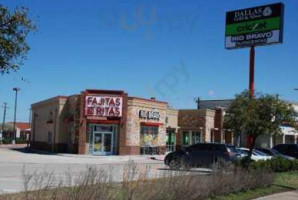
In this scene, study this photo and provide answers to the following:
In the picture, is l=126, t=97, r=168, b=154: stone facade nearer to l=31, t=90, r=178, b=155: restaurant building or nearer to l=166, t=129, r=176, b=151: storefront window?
l=31, t=90, r=178, b=155: restaurant building

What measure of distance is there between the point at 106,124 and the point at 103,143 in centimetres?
180

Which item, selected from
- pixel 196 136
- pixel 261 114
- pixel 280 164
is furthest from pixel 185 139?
pixel 261 114

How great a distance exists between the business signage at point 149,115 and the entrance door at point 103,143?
160 inches

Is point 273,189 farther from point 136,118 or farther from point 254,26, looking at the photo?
point 136,118

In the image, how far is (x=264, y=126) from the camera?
23.3m

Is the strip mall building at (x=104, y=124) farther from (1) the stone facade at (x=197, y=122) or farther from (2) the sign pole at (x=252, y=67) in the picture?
(2) the sign pole at (x=252, y=67)

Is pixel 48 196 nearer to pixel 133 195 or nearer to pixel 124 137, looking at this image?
pixel 133 195

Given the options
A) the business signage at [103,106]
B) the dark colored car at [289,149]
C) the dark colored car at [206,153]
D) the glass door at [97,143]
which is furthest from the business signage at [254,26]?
the glass door at [97,143]

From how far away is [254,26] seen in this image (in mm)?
42500

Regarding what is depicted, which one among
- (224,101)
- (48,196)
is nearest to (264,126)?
(48,196)

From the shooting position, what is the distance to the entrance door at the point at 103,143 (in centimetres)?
4841

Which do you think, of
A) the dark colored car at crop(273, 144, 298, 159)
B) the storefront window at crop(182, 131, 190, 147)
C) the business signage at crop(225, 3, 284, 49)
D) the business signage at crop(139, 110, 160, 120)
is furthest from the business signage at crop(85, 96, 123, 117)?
the storefront window at crop(182, 131, 190, 147)

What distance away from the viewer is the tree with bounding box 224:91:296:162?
2319cm

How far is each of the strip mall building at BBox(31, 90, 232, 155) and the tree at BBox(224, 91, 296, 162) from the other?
84.9ft
